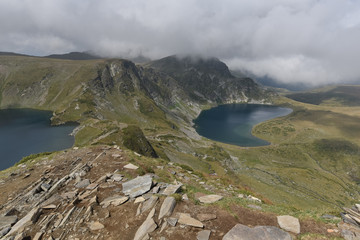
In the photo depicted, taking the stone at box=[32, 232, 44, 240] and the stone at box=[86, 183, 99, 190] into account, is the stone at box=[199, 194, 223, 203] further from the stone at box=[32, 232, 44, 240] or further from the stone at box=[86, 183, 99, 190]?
the stone at box=[32, 232, 44, 240]

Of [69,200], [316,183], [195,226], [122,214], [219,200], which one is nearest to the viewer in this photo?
[195,226]

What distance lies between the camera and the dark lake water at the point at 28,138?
111312 mm

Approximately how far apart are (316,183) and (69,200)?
140 meters

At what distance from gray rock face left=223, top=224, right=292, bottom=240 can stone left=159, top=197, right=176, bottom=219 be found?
3955mm

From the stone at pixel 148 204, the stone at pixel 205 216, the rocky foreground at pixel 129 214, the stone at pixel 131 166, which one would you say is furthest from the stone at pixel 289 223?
the stone at pixel 131 166

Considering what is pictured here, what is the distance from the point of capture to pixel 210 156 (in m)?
127

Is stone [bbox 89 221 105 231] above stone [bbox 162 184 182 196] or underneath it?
underneath

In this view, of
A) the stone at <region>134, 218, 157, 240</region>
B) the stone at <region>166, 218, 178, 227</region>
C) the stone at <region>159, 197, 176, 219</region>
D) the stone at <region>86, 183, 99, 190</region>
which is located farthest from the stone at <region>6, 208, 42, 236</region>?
the stone at <region>166, 218, 178, 227</region>

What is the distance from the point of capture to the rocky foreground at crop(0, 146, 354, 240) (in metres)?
9.88

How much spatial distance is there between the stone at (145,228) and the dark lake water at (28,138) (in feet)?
418

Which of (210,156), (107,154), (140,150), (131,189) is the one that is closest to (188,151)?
(210,156)

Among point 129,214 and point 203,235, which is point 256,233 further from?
point 129,214

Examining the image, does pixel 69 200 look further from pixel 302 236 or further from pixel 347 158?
pixel 347 158

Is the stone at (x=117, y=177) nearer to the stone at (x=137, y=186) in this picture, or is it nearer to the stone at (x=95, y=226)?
the stone at (x=137, y=186)
